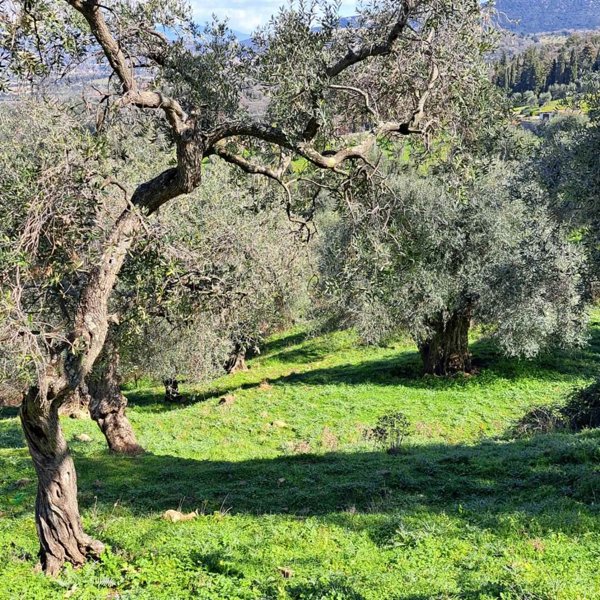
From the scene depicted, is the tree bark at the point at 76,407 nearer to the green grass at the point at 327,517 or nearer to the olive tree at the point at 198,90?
the green grass at the point at 327,517

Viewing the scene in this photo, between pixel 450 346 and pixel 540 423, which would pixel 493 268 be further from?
pixel 540 423

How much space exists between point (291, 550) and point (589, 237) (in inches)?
553

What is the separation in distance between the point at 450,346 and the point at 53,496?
22.7 metres

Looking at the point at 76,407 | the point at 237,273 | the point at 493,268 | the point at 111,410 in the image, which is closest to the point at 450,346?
the point at 493,268

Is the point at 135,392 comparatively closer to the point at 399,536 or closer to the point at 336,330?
the point at 336,330

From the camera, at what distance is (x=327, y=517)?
10.2m

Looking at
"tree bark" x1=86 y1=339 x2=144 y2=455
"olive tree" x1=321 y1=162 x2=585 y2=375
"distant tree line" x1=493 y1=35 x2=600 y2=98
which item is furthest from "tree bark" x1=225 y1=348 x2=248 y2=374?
"distant tree line" x1=493 y1=35 x2=600 y2=98

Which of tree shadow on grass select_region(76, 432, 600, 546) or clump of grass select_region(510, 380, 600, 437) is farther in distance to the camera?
clump of grass select_region(510, 380, 600, 437)

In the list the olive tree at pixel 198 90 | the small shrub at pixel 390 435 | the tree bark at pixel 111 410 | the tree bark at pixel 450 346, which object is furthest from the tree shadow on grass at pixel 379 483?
the tree bark at pixel 450 346

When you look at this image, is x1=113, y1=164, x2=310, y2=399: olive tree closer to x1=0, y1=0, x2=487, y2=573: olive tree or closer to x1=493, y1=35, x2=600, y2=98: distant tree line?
x1=0, y1=0, x2=487, y2=573: olive tree

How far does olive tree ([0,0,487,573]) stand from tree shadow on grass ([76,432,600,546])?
3973mm

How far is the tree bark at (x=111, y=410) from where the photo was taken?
54.0 ft

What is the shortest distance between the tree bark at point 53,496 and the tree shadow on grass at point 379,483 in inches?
112

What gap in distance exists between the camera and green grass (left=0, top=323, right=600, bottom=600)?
7598 mm
